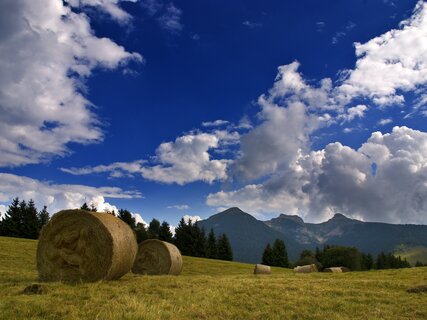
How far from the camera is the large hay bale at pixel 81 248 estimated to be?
48.1 ft

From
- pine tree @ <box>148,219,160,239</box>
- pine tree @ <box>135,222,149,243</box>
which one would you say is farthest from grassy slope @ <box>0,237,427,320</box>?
pine tree @ <box>148,219,160,239</box>

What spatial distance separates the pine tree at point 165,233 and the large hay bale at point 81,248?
238 feet

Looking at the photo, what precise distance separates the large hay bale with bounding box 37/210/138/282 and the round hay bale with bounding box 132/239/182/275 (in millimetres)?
8862

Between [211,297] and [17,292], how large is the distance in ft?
17.6

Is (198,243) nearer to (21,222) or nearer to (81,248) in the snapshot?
(21,222)

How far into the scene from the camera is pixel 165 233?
287 feet

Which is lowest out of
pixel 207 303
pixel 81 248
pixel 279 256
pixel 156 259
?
pixel 207 303

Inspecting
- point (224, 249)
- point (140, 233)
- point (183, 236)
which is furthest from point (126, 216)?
point (224, 249)

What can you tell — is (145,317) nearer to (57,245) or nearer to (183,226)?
(57,245)

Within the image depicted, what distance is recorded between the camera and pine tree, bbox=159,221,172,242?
285ft

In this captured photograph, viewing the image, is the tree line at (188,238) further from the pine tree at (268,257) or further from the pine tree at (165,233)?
the pine tree at (268,257)

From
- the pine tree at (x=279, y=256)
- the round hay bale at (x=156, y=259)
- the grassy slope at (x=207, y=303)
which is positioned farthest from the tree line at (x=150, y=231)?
the grassy slope at (x=207, y=303)

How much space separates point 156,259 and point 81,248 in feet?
34.2

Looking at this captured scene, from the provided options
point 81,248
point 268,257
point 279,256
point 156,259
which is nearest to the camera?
point 81,248
